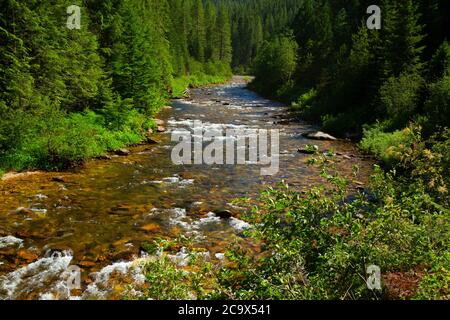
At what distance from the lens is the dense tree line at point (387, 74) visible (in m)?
26.7

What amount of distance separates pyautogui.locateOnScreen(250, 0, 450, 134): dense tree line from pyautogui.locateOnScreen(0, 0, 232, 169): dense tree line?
1659 cm

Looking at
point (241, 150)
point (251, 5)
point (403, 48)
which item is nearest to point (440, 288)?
point (241, 150)

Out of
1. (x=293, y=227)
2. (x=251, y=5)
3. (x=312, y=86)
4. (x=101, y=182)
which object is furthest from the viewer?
(x=251, y=5)

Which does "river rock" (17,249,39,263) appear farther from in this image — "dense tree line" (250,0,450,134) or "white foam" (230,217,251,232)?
"dense tree line" (250,0,450,134)

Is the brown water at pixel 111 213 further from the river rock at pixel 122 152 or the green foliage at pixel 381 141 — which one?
the green foliage at pixel 381 141

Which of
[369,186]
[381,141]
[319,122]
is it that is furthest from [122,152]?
[319,122]

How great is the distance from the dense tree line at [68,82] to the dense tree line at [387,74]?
16.6 metres

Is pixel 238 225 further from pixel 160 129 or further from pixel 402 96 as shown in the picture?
pixel 402 96

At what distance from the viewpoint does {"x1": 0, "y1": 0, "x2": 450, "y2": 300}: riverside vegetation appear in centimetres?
650

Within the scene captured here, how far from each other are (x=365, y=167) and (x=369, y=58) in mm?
18216

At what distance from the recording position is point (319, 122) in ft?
122

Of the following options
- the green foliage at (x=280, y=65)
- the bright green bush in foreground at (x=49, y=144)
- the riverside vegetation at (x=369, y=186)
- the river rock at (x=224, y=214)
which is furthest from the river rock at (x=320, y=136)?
the green foliage at (x=280, y=65)
